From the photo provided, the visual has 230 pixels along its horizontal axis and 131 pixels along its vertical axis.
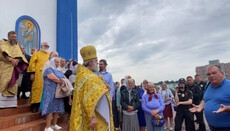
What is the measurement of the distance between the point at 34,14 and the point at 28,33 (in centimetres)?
90

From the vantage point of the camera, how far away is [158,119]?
479cm

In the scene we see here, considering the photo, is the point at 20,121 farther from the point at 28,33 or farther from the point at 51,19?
the point at 51,19

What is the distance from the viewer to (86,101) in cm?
252

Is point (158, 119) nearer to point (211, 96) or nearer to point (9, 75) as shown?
point (211, 96)

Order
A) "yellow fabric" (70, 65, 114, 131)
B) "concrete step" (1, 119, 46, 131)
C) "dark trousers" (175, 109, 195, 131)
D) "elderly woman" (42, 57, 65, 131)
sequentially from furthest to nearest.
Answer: "dark trousers" (175, 109, 195, 131) → "elderly woman" (42, 57, 65, 131) → "concrete step" (1, 119, 46, 131) → "yellow fabric" (70, 65, 114, 131)

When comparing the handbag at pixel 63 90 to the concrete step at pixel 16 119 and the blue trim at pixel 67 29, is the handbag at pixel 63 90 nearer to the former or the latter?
the concrete step at pixel 16 119

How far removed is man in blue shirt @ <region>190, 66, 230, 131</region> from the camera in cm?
287

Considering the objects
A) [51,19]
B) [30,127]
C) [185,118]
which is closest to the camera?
[30,127]

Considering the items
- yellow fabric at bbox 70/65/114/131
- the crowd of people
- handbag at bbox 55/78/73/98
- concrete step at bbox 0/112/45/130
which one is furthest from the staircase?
yellow fabric at bbox 70/65/114/131

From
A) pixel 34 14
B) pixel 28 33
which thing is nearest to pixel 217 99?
pixel 28 33

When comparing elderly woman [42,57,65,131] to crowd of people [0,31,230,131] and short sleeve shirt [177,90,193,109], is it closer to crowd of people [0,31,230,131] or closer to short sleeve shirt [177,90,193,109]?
crowd of people [0,31,230,131]

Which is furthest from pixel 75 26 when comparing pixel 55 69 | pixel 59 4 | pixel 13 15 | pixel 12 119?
pixel 12 119

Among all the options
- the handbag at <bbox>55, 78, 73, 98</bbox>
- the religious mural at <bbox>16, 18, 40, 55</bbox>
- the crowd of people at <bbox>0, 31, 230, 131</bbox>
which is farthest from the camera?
the religious mural at <bbox>16, 18, 40, 55</bbox>

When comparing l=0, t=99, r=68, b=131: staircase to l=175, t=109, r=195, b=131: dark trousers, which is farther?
l=175, t=109, r=195, b=131: dark trousers
